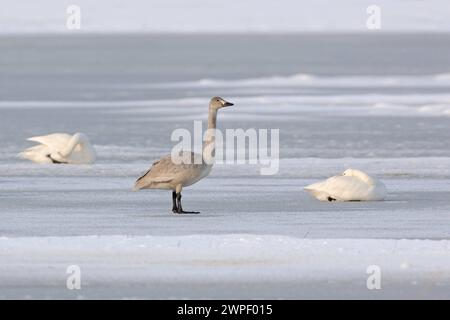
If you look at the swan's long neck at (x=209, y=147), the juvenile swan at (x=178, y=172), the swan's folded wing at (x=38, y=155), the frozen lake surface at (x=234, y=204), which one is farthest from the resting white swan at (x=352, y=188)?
the swan's folded wing at (x=38, y=155)

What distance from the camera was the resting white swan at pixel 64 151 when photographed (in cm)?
1400

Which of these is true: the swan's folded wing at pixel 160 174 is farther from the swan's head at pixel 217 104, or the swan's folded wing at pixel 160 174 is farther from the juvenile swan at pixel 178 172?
the swan's head at pixel 217 104

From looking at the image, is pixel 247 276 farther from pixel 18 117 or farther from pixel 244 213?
pixel 18 117

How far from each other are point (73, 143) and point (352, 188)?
3863 millimetres

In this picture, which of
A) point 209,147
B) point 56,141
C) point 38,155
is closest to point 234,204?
point 209,147

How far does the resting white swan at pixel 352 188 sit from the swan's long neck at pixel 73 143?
3.52 metres

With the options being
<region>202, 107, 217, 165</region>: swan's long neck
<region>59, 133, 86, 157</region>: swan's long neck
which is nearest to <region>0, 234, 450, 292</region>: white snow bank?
<region>202, 107, 217, 165</region>: swan's long neck

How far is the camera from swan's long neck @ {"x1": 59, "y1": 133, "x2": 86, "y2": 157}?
45.8ft

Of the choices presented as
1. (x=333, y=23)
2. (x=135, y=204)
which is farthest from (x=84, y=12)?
(x=135, y=204)

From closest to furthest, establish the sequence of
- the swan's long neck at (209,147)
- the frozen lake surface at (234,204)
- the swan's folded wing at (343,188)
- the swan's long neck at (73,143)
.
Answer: the frozen lake surface at (234,204) → the swan's long neck at (209,147) → the swan's folded wing at (343,188) → the swan's long neck at (73,143)

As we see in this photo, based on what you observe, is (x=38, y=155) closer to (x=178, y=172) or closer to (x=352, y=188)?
(x=178, y=172)

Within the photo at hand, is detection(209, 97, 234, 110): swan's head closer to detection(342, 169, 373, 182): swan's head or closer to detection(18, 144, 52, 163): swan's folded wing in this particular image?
detection(342, 169, 373, 182): swan's head
